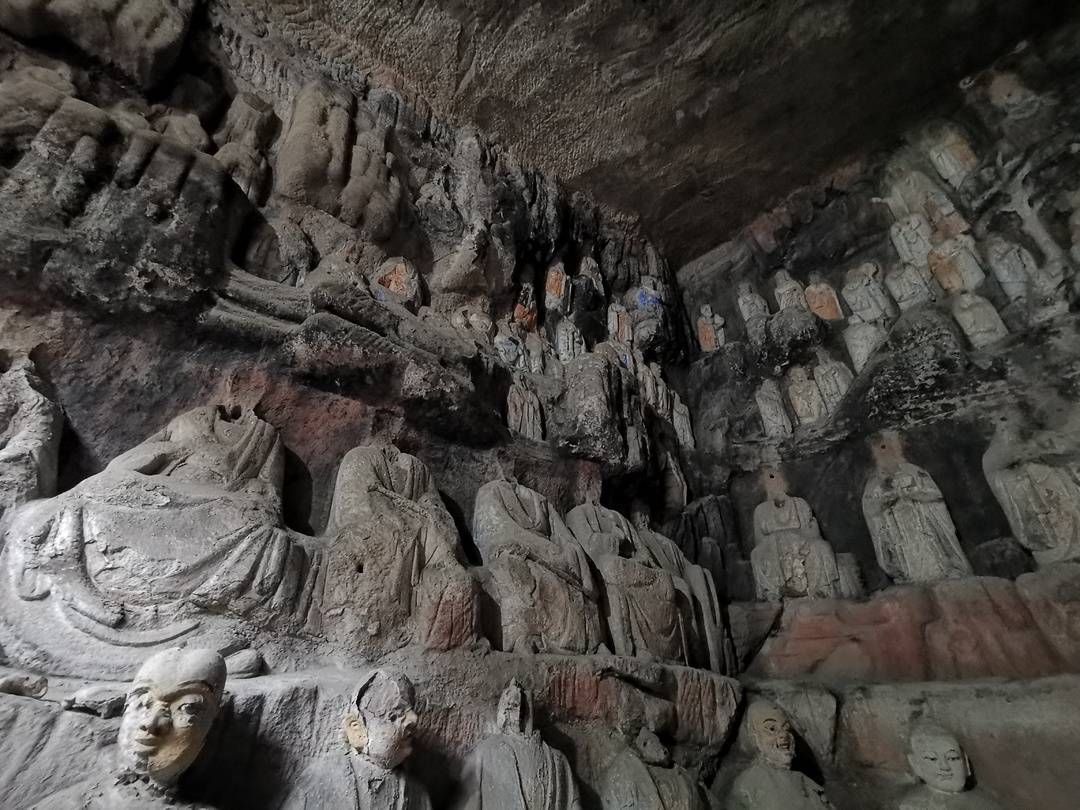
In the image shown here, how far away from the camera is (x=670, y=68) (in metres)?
7.77

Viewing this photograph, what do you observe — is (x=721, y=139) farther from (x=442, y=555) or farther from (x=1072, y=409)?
(x=442, y=555)

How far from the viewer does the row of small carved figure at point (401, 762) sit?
2.03 meters

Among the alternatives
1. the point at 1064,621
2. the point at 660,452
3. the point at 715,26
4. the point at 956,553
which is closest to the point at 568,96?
the point at 715,26

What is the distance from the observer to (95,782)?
202cm

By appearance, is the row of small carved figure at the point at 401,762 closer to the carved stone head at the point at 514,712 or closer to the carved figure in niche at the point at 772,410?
the carved stone head at the point at 514,712

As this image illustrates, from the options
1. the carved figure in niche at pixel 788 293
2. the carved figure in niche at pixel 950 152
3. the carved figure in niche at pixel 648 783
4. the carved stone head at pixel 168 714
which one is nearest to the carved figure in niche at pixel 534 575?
the carved figure in niche at pixel 648 783

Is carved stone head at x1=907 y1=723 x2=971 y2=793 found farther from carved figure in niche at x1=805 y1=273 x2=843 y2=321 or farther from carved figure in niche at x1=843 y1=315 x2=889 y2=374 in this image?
carved figure in niche at x1=805 y1=273 x2=843 y2=321

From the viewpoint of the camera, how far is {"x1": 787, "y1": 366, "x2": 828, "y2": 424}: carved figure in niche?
8.06 meters

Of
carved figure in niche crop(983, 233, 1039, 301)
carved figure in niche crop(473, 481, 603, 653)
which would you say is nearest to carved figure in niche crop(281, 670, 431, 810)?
carved figure in niche crop(473, 481, 603, 653)

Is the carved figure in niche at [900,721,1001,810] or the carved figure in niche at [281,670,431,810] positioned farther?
the carved figure in niche at [900,721,1001,810]

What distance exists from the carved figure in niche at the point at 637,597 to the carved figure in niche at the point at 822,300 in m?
5.60

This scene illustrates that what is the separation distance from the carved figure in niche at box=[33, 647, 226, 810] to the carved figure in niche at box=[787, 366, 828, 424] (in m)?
7.82

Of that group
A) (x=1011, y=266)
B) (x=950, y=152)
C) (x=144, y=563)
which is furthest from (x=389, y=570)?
(x=950, y=152)

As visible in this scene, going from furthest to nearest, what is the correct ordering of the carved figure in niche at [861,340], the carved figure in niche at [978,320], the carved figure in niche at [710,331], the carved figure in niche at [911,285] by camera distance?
the carved figure in niche at [710,331] < the carved figure in niche at [861,340] < the carved figure in niche at [911,285] < the carved figure in niche at [978,320]
